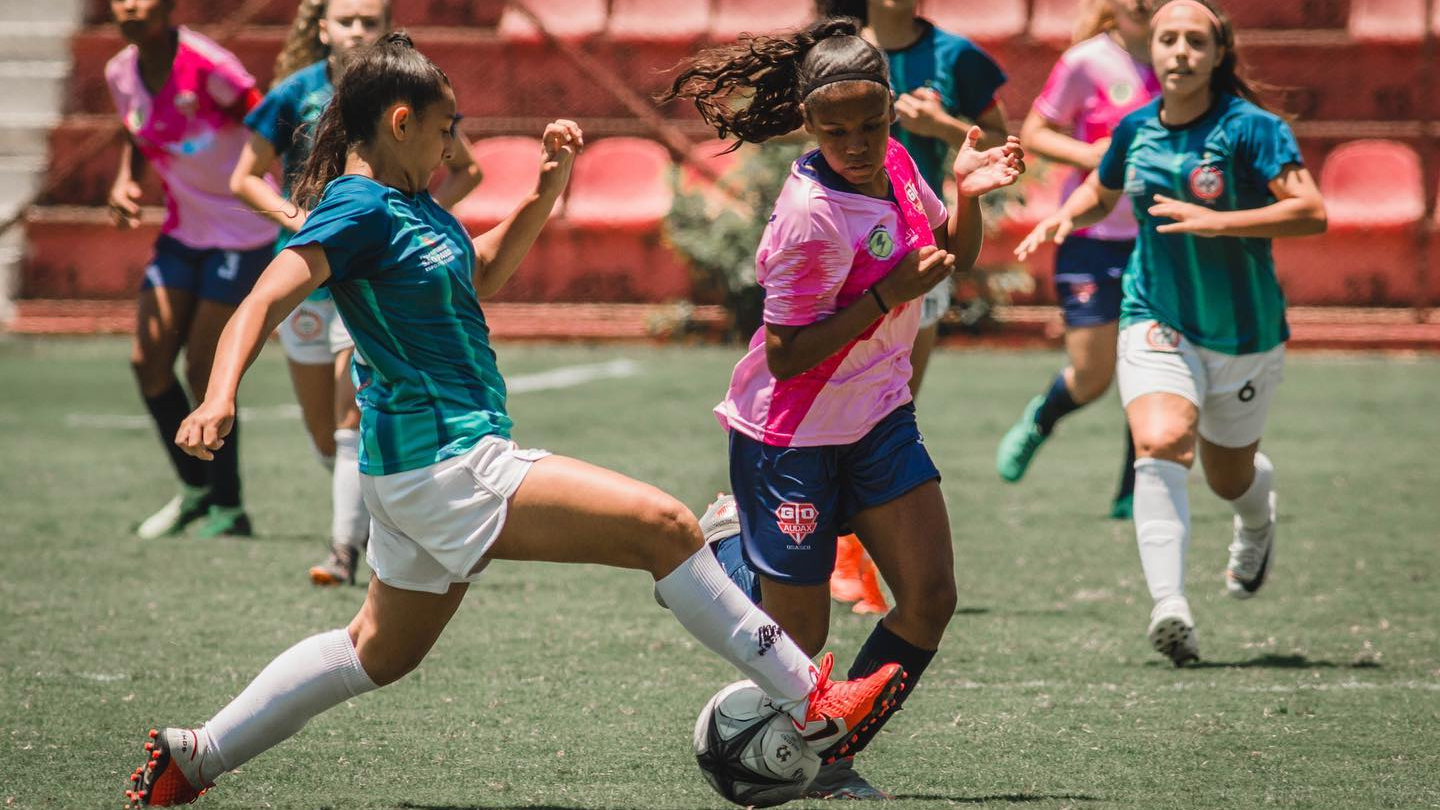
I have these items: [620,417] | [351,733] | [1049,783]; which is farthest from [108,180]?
[1049,783]

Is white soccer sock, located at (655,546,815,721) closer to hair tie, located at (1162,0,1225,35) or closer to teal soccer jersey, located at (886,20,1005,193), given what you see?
hair tie, located at (1162,0,1225,35)

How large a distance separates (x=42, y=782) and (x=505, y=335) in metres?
12.4

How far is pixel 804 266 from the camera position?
13.2 ft

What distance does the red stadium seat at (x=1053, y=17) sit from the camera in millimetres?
18031

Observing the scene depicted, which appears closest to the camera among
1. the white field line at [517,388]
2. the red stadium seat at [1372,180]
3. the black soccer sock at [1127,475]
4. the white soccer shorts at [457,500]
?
the white soccer shorts at [457,500]

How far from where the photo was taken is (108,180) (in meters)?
17.6

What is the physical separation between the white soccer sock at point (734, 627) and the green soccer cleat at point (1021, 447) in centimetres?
470

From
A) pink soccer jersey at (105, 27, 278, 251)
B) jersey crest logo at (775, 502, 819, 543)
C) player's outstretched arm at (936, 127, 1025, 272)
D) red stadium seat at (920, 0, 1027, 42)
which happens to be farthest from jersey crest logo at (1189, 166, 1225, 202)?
red stadium seat at (920, 0, 1027, 42)

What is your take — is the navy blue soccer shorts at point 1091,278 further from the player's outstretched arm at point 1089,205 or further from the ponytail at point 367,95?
the ponytail at point 367,95

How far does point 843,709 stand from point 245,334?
1.42m

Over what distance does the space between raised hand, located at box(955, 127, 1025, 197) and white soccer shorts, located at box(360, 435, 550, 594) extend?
114cm

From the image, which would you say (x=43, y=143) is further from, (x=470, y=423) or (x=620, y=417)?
(x=470, y=423)

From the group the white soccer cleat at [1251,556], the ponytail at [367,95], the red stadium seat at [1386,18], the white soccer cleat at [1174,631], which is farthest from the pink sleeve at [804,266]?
the red stadium seat at [1386,18]

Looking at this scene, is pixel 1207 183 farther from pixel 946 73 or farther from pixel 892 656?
pixel 892 656
